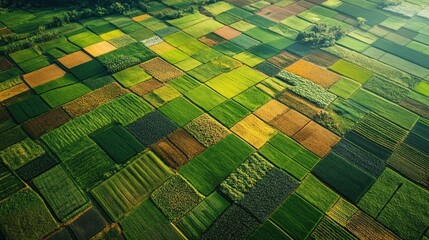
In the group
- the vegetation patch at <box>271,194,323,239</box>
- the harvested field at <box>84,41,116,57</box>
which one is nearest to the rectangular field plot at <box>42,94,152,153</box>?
the harvested field at <box>84,41,116,57</box>

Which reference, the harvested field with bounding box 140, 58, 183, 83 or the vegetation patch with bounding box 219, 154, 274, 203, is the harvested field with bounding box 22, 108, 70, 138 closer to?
the harvested field with bounding box 140, 58, 183, 83

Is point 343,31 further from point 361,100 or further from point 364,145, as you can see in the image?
point 364,145

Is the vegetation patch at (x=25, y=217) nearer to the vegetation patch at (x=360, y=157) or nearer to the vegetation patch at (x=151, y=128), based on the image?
the vegetation patch at (x=151, y=128)

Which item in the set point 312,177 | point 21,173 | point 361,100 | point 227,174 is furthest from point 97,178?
point 361,100

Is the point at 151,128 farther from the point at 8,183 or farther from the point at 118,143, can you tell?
the point at 8,183

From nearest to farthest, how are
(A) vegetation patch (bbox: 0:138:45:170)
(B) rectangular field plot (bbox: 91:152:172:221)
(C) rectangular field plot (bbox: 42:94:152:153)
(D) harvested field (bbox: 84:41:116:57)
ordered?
(B) rectangular field plot (bbox: 91:152:172:221), (A) vegetation patch (bbox: 0:138:45:170), (C) rectangular field plot (bbox: 42:94:152:153), (D) harvested field (bbox: 84:41:116:57)

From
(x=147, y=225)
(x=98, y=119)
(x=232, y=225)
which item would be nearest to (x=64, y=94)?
(x=98, y=119)

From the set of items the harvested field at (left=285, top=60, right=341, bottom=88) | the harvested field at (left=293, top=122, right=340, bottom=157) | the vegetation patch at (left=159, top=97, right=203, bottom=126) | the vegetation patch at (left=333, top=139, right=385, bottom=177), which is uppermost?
the vegetation patch at (left=159, top=97, right=203, bottom=126)
